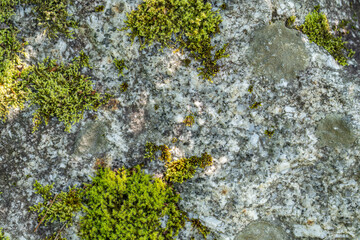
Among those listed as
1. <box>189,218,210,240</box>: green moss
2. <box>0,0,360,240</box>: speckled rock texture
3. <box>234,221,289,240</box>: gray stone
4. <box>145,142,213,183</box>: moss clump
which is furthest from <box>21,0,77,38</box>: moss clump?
<box>234,221,289,240</box>: gray stone

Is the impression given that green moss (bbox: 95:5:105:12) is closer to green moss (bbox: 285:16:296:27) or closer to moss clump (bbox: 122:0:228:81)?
moss clump (bbox: 122:0:228:81)

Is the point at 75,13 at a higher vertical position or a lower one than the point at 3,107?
higher

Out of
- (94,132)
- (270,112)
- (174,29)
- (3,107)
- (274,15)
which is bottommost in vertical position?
(3,107)

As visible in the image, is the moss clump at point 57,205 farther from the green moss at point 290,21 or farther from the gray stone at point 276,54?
the green moss at point 290,21

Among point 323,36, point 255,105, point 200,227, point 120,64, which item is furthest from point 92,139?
point 323,36

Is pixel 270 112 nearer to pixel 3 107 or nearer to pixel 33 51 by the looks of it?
pixel 33 51

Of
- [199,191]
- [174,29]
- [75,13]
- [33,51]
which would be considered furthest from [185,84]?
[33,51]
